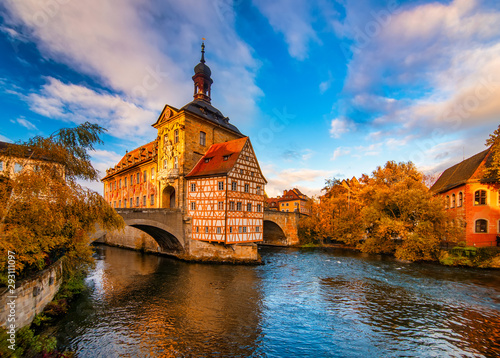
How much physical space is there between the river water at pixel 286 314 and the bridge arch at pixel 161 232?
12.5ft

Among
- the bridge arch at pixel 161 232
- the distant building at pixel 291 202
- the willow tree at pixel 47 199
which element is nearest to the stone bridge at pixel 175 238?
the bridge arch at pixel 161 232

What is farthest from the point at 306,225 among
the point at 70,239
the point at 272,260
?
the point at 70,239

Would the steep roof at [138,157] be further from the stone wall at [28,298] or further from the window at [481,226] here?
the window at [481,226]

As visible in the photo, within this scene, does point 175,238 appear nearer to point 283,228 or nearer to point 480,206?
point 283,228

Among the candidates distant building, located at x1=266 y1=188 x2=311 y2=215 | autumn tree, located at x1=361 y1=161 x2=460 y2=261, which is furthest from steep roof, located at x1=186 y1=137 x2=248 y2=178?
distant building, located at x1=266 y1=188 x2=311 y2=215

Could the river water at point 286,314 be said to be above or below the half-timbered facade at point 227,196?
below

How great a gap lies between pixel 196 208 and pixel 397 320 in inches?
703

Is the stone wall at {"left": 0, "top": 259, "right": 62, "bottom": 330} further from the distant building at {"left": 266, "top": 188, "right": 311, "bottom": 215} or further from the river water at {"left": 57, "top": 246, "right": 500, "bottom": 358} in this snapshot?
the distant building at {"left": 266, "top": 188, "right": 311, "bottom": 215}

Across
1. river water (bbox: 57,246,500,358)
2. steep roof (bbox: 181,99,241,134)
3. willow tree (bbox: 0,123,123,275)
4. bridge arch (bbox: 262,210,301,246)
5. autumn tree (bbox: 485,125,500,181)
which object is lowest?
river water (bbox: 57,246,500,358)

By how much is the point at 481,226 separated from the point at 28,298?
33617mm

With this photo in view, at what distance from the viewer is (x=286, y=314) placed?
11961 millimetres

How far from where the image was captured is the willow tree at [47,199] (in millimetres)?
8531

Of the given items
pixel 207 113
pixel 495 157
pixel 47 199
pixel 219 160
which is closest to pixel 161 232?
pixel 219 160

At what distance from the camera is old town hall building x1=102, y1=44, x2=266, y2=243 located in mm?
23203
